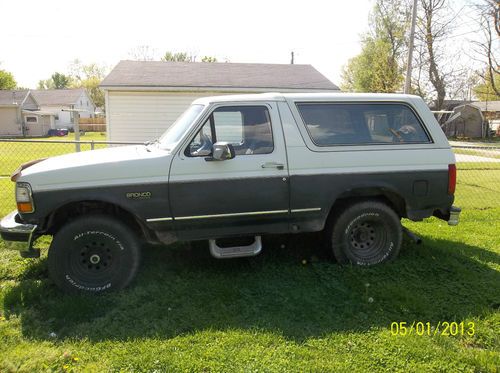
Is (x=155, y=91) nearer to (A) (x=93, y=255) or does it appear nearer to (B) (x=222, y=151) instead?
(A) (x=93, y=255)

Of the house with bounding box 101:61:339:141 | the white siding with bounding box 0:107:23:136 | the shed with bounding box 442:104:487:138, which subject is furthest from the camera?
the white siding with bounding box 0:107:23:136

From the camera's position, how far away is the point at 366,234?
4.84 meters

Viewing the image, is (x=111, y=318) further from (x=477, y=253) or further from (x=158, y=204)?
(x=477, y=253)

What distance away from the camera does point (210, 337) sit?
11.1 ft

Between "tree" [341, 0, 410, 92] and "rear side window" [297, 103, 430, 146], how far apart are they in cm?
3222

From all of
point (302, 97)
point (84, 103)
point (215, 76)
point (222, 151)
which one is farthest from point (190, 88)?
point (84, 103)

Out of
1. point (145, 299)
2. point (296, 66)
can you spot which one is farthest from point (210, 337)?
point (296, 66)

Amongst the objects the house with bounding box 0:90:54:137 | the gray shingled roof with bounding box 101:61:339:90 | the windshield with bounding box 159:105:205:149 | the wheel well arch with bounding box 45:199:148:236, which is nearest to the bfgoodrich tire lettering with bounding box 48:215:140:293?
the wheel well arch with bounding box 45:199:148:236

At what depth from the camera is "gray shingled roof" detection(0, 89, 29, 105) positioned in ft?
130

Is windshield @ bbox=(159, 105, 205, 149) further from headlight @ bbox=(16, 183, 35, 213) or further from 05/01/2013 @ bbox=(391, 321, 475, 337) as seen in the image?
05/01/2013 @ bbox=(391, 321, 475, 337)

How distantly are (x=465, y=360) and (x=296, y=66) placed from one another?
720 inches

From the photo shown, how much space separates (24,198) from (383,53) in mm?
38249

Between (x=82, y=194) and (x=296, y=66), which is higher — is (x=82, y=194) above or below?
below

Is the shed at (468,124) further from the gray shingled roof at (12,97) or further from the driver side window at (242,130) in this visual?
the gray shingled roof at (12,97)
